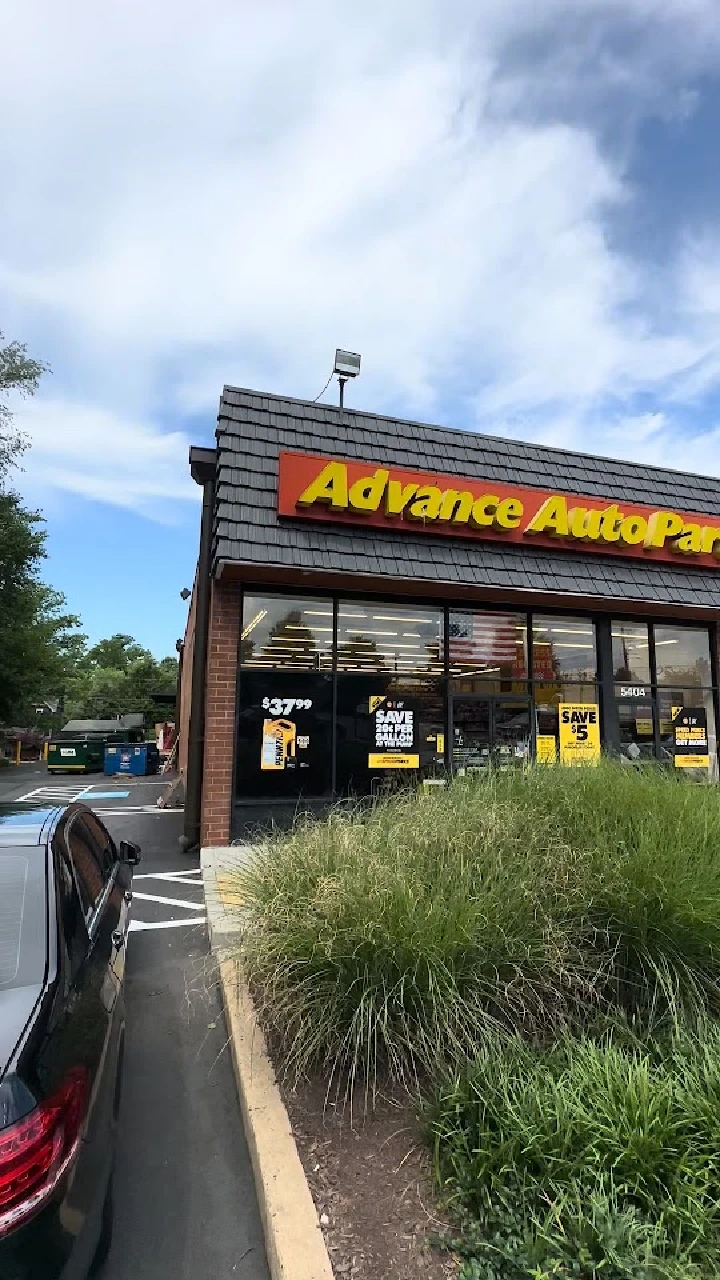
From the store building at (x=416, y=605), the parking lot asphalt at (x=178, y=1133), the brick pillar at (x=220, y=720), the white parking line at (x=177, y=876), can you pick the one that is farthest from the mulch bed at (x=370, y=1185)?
the store building at (x=416, y=605)

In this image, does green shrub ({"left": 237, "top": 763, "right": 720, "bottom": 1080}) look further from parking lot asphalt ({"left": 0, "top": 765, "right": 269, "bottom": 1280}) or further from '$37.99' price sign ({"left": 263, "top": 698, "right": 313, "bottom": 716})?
'$37.99' price sign ({"left": 263, "top": 698, "right": 313, "bottom": 716})

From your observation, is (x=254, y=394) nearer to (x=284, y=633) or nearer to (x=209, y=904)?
(x=284, y=633)

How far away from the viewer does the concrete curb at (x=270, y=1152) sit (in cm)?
213

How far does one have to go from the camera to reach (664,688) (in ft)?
37.2

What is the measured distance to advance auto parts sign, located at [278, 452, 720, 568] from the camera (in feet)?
27.5

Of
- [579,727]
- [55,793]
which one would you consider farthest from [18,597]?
[579,727]

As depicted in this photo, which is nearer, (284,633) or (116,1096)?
(116,1096)

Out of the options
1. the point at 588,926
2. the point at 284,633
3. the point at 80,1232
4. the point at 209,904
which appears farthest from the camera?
the point at 284,633

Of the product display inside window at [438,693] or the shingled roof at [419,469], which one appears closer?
the shingled roof at [419,469]

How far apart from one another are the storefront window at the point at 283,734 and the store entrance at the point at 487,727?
2002mm

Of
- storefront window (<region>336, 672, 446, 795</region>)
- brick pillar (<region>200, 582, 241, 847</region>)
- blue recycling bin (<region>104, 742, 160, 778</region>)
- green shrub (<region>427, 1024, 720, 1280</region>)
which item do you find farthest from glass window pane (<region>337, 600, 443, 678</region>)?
blue recycling bin (<region>104, 742, 160, 778</region>)

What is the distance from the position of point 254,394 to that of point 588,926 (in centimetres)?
786

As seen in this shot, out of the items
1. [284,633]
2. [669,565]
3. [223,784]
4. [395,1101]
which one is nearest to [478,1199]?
[395,1101]

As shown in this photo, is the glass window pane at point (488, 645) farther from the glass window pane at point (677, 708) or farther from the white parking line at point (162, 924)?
the white parking line at point (162, 924)
